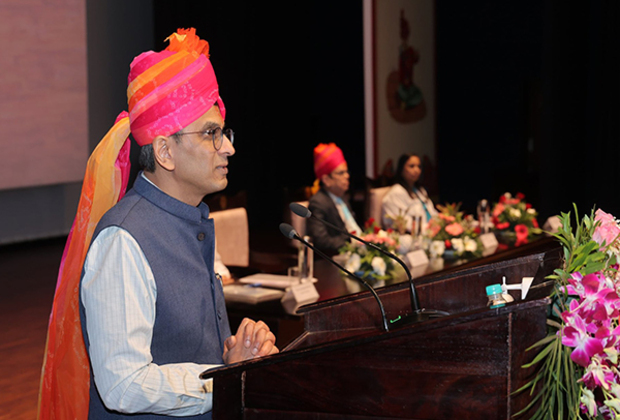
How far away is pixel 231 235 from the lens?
4344 millimetres

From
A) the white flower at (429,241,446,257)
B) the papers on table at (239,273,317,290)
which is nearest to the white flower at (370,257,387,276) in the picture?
the papers on table at (239,273,317,290)

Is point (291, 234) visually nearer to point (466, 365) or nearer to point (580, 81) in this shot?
point (466, 365)

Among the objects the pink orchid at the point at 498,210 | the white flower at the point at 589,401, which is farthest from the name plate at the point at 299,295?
the pink orchid at the point at 498,210

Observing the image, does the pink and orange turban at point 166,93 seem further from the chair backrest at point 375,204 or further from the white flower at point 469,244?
the chair backrest at point 375,204

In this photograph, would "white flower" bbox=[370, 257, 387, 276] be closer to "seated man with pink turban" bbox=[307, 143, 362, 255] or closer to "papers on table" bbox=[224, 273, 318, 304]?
"papers on table" bbox=[224, 273, 318, 304]

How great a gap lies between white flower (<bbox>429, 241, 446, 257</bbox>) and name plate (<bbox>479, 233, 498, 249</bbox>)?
349 mm

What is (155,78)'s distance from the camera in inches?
55.1

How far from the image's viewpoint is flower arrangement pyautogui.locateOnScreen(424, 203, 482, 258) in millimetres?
4133

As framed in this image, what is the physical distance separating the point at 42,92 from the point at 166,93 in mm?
6511

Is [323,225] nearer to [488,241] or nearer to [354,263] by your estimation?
[488,241]

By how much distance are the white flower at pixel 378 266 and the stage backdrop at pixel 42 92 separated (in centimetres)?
486

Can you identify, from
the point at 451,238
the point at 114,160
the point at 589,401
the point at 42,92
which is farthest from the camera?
the point at 42,92

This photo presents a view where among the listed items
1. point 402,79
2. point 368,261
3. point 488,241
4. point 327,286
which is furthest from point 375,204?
point 402,79

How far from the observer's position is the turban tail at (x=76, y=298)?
1483mm
